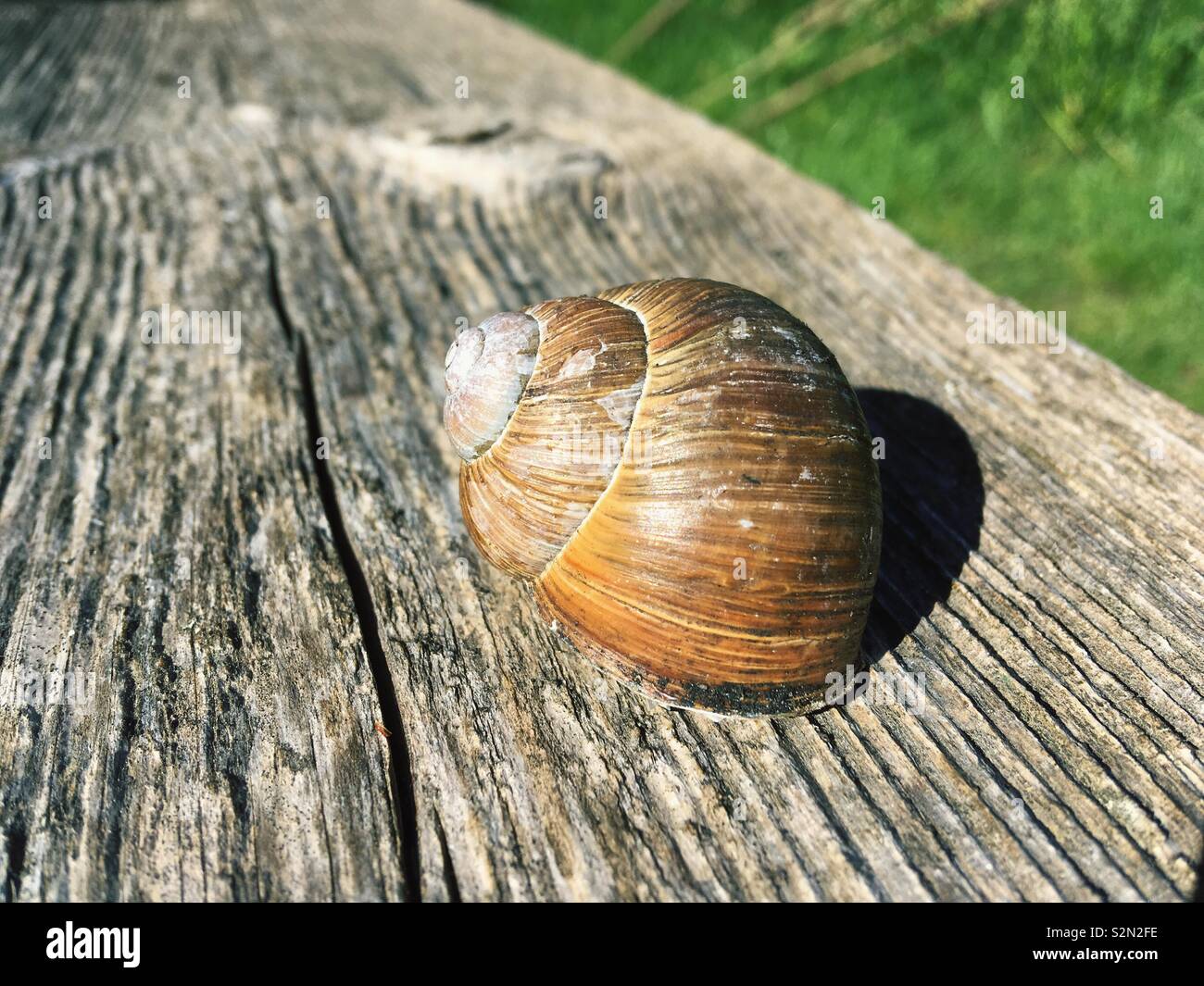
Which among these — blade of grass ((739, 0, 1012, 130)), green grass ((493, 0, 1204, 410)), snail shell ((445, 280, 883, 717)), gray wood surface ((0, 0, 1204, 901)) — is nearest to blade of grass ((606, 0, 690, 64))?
green grass ((493, 0, 1204, 410))

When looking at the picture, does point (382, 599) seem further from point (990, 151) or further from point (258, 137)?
point (990, 151)

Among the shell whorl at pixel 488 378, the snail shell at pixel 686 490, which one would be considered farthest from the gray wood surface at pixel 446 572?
the shell whorl at pixel 488 378

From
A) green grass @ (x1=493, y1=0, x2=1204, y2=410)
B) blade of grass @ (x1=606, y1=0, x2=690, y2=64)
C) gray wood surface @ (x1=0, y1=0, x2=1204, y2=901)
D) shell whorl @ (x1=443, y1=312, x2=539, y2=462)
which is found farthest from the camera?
blade of grass @ (x1=606, y1=0, x2=690, y2=64)

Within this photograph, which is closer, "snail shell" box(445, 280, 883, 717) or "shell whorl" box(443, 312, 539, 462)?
"snail shell" box(445, 280, 883, 717)

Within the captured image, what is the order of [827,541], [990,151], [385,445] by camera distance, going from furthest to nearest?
[990,151]
[385,445]
[827,541]

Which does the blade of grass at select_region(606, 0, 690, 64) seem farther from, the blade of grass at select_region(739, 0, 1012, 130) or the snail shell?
the snail shell

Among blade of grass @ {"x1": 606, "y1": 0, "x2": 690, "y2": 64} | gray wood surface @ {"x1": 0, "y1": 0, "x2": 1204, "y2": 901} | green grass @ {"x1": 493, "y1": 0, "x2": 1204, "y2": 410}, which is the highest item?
blade of grass @ {"x1": 606, "y1": 0, "x2": 690, "y2": 64}
